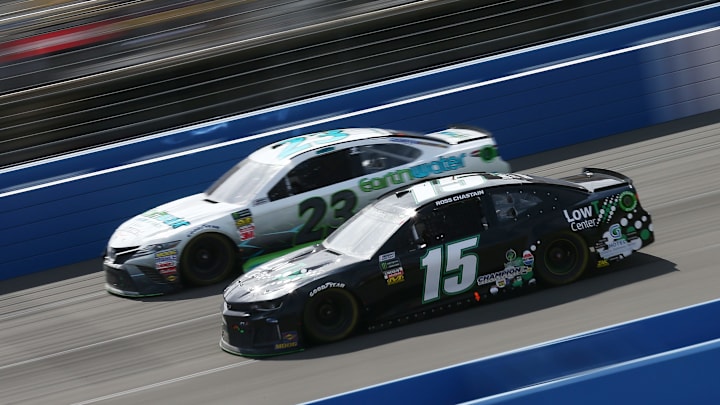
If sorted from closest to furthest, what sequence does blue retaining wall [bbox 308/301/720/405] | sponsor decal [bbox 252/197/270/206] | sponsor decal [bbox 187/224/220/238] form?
1. blue retaining wall [bbox 308/301/720/405]
2. sponsor decal [bbox 187/224/220/238]
3. sponsor decal [bbox 252/197/270/206]

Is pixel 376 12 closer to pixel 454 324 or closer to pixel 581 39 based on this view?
pixel 581 39

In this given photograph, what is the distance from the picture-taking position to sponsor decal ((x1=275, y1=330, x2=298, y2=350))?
8.23m

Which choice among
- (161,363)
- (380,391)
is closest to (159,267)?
(161,363)

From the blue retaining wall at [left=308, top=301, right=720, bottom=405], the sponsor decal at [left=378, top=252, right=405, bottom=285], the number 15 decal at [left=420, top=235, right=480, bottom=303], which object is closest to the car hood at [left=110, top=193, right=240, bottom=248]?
the sponsor decal at [left=378, top=252, right=405, bottom=285]

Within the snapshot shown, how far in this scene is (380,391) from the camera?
5.14 m

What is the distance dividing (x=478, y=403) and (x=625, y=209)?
15.1ft

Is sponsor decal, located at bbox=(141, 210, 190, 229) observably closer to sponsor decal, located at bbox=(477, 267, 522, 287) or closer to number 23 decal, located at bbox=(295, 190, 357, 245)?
number 23 decal, located at bbox=(295, 190, 357, 245)

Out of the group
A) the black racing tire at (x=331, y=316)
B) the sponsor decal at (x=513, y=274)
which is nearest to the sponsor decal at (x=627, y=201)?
the sponsor decal at (x=513, y=274)

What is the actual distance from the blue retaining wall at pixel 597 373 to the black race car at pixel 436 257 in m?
3.05

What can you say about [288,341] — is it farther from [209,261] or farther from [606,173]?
[606,173]

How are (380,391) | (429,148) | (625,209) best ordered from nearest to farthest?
(380,391) < (625,209) < (429,148)

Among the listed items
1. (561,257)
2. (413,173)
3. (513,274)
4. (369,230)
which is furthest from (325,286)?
(413,173)

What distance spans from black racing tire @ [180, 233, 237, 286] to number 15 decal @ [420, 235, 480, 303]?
3274 mm

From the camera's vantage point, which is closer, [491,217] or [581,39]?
[491,217]
